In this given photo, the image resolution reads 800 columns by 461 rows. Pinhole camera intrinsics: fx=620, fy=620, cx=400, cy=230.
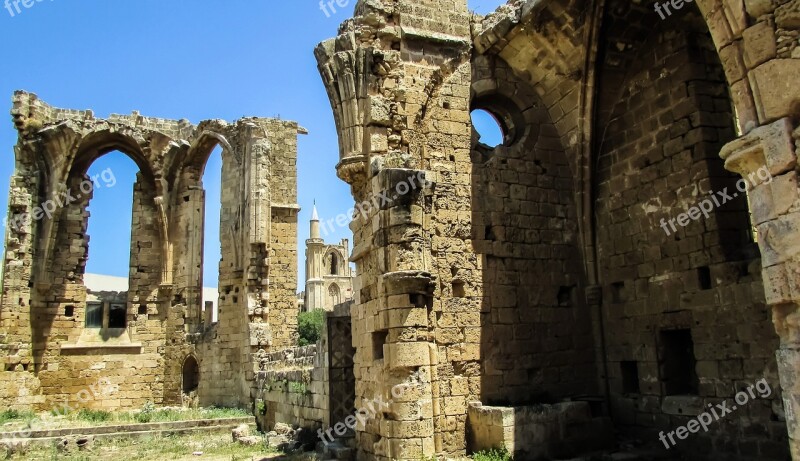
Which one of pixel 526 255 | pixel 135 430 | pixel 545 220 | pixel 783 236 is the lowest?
pixel 135 430

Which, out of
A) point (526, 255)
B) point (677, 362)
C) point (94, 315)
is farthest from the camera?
point (94, 315)

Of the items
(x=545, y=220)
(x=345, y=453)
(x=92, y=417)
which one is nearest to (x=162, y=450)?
(x=92, y=417)

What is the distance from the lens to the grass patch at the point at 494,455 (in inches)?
298

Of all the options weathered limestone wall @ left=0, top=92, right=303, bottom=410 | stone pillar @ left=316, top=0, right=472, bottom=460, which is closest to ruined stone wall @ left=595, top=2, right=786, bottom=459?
stone pillar @ left=316, top=0, right=472, bottom=460

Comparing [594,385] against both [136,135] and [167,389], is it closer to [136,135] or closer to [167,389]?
[167,389]

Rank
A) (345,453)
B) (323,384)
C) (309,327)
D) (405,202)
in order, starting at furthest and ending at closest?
(309,327)
(323,384)
(345,453)
(405,202)

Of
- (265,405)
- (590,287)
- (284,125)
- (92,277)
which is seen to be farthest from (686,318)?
(92,277)

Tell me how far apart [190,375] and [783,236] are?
730 inches

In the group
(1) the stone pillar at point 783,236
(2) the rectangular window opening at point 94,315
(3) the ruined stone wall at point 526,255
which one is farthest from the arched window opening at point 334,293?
(1) the stone pillar at point 783,236

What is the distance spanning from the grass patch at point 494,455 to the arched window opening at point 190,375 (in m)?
13.6

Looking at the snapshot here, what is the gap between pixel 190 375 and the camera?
Answer: 19656mm

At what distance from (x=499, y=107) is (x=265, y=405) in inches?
350

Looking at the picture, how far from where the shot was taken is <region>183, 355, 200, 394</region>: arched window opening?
19.4 meters

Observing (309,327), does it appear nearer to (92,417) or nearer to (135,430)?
(92,417)
